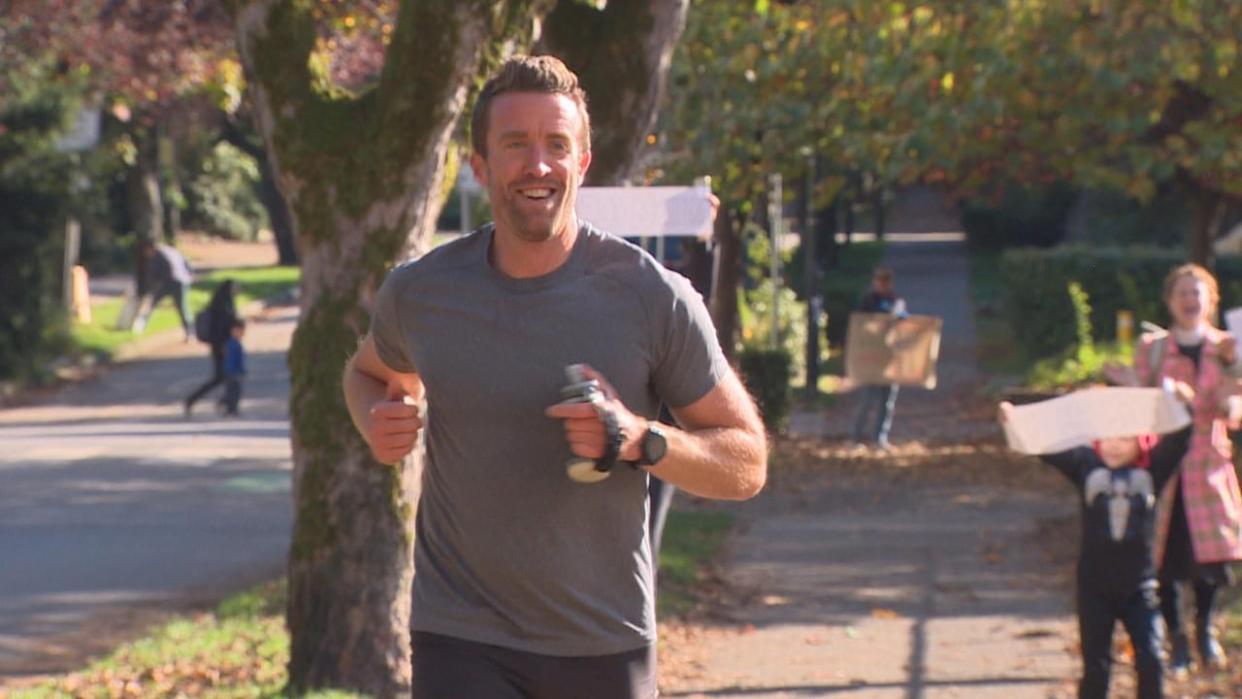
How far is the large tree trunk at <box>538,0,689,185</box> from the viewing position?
29.5 ft

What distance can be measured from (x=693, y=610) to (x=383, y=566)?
112 inches

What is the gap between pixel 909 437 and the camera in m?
18.5

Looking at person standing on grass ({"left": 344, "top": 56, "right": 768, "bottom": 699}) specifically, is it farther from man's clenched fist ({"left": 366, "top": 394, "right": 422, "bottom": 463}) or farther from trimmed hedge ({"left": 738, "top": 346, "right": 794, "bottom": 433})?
trimmed hedge ({"left": 738, "top": 346, "right": 794, "bottom": 433})

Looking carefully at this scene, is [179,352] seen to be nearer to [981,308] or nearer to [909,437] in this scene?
[909,437]

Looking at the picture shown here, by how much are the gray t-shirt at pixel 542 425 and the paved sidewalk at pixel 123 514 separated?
18.2ft

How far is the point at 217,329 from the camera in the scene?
2038cm

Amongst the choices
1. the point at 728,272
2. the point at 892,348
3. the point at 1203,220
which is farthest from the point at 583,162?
the point at 728,272

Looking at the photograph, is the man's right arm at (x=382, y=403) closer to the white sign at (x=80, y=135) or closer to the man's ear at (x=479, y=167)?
the man's ear at (x=479, y=167)

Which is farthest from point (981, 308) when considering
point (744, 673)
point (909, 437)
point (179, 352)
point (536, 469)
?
point (536, 469)

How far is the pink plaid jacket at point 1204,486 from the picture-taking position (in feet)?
25.3

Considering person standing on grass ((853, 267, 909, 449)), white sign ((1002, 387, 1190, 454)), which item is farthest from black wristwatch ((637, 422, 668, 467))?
person standing on grass ((853, 267, 909, 449))

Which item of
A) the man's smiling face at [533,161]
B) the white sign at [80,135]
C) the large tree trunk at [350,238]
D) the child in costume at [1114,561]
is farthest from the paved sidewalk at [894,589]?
the white sign at [80,135]

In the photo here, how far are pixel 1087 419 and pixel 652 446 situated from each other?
9.76 feet

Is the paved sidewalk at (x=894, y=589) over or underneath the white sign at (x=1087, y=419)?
underneath
